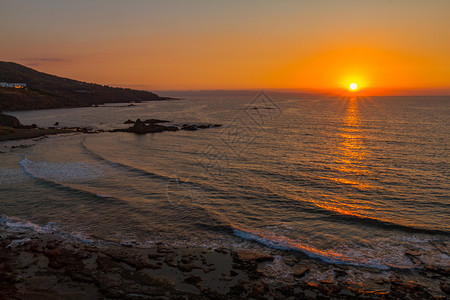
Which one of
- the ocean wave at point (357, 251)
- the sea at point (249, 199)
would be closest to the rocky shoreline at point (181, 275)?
the ocean wave at point (357, 251)

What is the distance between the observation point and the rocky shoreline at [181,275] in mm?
10531

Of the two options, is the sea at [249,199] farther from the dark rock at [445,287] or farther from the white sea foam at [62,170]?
the dark rock at [445,287]

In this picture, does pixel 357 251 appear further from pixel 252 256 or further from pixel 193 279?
pixel 193 279

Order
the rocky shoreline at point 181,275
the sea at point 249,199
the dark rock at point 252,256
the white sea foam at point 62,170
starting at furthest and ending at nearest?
the white sea foam at point 62,170 → the sea at point 249,199 → the dark rock at point 252,256 → the rocky shoreline at point 181,275

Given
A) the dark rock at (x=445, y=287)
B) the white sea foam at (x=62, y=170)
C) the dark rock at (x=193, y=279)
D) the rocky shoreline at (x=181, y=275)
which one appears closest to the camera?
the rocky shoreline at (x=181, y=275)

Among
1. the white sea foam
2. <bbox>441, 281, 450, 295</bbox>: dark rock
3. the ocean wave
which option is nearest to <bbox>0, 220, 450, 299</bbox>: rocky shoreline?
<bbox>441, 281, 450, 295</bbox>: dark rock

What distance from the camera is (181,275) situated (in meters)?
Result: 11.7

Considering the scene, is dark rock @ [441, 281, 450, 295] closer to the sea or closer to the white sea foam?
the sea

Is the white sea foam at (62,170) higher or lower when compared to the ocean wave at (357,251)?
higher

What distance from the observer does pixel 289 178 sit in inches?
1018

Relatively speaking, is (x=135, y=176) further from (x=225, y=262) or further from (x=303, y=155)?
(x=303, y=155)

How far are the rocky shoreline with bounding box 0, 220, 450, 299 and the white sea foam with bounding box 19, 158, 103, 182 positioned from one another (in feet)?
40.4

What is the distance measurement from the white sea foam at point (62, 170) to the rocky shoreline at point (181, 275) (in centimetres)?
1231

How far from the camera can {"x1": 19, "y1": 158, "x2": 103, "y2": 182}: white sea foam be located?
25.9m
